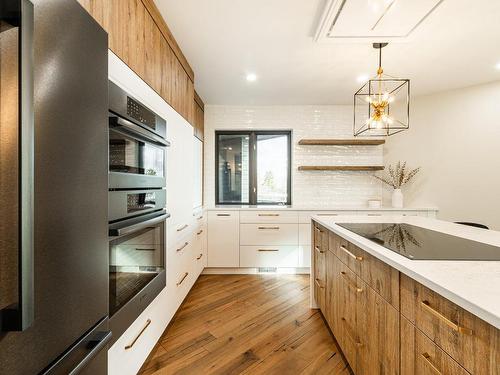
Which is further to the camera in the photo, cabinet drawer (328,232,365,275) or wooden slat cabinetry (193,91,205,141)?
wooden slat cabinetry (193,91,205,141)

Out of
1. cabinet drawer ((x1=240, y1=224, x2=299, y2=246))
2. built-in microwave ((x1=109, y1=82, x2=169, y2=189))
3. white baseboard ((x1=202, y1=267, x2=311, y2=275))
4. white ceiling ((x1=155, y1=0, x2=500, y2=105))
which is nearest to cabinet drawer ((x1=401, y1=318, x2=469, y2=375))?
built-in microwave ((x1=109, y1=82, x2=169, y2=189))

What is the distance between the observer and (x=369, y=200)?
3996 millimetres

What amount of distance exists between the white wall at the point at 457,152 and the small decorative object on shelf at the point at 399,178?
0.33 ft

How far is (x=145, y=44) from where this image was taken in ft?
5.34

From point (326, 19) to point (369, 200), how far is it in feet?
9.56

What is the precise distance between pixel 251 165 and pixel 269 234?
1.23 metres

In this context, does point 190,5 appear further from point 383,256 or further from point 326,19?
point 383,256

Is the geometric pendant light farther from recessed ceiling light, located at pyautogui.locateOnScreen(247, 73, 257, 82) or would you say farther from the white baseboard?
the white baseboard

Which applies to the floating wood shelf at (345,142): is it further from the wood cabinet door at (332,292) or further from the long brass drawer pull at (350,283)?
the long brass drawer pull at (350,283)

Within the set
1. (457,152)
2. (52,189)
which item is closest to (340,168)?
(457,152)

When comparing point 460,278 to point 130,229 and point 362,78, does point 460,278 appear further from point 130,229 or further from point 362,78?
point 362,78

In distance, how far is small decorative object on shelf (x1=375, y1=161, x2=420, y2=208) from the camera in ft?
12.5

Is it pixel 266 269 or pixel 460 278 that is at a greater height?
pixel 460 278

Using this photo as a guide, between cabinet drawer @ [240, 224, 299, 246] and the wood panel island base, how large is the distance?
59.5 inches
